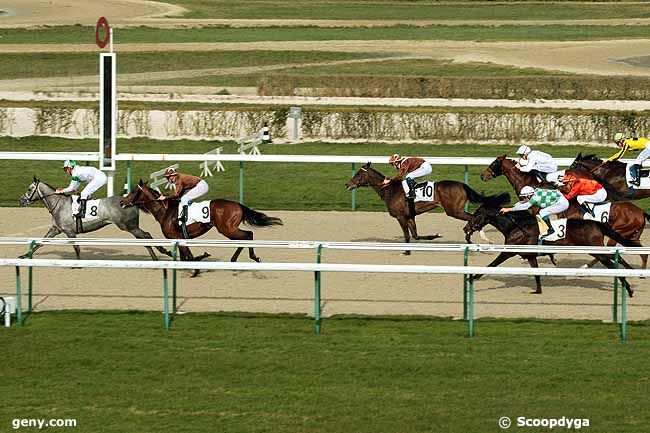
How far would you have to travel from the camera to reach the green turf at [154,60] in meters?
37.8

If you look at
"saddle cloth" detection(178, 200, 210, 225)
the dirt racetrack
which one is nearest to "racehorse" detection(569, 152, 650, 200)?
the dirt racetrack

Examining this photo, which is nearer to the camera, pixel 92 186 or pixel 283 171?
pixel 92 186

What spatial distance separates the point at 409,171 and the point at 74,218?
4094mm

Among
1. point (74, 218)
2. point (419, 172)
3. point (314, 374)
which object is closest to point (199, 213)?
point (74, 218)

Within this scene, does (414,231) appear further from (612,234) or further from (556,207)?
(612,234)

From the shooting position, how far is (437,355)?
1163 centimetres

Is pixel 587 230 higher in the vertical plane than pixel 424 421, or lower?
higher

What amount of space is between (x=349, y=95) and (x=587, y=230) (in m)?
17.8

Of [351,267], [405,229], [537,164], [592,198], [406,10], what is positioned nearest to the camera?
[351,267]

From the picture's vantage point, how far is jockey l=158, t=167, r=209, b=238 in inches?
602

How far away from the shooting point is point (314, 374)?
36.6 ft

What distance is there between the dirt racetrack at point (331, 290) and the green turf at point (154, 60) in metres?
21.4

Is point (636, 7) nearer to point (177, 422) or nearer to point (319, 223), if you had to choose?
point (319, 223)

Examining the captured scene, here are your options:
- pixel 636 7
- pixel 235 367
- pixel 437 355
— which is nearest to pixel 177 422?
pixel 235 367
